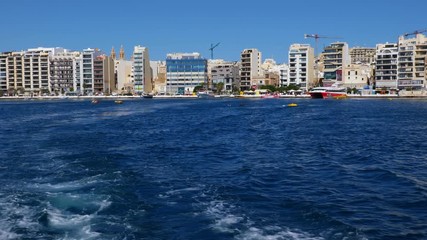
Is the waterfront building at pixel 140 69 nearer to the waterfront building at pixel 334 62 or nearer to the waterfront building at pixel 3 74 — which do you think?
the waterfront building at pixel 3 74

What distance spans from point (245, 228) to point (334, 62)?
12673 cm

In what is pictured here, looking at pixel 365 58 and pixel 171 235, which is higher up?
pixel 365 58

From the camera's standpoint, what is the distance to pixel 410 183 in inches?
661

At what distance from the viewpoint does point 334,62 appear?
13350 centimetres

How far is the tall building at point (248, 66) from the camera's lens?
14712cm

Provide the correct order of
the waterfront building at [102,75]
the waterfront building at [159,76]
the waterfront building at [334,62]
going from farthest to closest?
the waterfront building at [159,76] → the waterfront building at [102,75] → the waterfront building at [334,62]

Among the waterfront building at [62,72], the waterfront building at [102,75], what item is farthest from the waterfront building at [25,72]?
the waterfront building at [102,75]

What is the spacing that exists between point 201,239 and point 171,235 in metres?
0.73

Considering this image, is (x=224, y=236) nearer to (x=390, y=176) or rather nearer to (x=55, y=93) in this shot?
(x=390, y=176)

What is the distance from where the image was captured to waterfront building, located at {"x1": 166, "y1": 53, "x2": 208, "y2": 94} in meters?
166

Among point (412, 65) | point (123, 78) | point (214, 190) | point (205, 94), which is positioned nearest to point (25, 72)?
point (123, 78)

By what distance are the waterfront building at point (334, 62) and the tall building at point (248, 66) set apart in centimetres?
2149

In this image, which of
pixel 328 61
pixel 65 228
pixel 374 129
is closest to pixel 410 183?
pixel 65 228

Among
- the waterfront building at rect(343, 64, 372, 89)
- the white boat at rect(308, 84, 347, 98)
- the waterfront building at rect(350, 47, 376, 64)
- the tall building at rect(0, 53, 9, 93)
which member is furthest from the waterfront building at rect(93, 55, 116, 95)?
the waterfront building at rect(350, 47, 376, 64)
